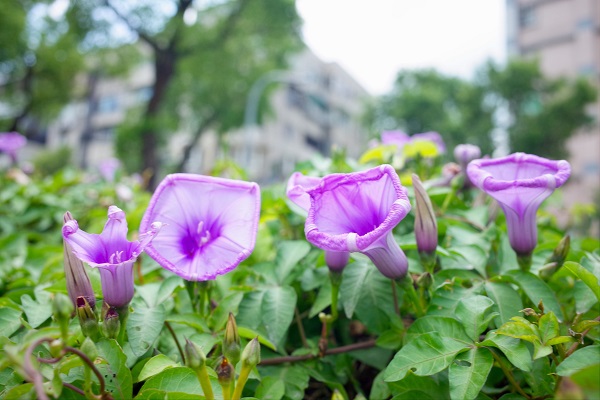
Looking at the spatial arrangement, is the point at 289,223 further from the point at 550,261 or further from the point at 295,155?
the point at 295,155

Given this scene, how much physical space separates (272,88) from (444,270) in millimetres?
19652

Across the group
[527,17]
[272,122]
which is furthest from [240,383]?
[527,17]

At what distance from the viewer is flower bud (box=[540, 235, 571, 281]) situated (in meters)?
0.98

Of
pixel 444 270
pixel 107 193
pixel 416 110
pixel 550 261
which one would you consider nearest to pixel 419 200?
pixel 444 270

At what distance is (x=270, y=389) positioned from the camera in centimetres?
90

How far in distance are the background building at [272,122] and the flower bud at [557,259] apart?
26.7 meters

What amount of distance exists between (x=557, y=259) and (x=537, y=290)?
3.8 inches

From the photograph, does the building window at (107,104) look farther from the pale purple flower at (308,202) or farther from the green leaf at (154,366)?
the green leaf at (154,366)

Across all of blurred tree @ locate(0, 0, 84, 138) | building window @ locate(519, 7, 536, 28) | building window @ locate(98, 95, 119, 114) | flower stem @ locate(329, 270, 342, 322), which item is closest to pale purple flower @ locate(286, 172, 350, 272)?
flower stem @ locate(329, 270, 342, 322)

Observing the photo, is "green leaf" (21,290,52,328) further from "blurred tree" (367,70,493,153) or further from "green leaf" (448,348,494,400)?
"blurred tree" (367,70,493,153)

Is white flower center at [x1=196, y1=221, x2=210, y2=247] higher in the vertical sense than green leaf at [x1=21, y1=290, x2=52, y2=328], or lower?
higher

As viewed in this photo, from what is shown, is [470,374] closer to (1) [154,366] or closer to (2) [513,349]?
(2) [513,349]

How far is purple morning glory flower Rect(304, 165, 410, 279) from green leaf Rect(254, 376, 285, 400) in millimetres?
284

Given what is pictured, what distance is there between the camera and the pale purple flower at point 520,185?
0.94m
